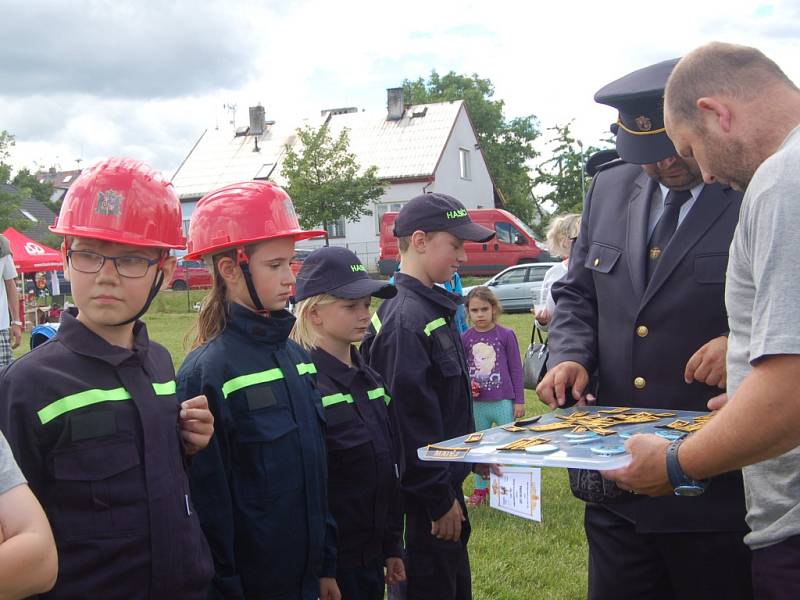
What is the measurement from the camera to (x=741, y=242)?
2266 millimetres

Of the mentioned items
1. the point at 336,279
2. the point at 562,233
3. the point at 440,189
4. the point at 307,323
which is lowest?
the point at 307,323

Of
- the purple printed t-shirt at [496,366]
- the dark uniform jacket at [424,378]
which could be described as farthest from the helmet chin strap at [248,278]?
the purple printed t-shirt at [496,366]

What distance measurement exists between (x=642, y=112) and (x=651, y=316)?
0.75m

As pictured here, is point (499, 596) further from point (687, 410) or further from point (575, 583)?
point (687, 410)

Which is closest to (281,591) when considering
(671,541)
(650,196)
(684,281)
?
(671,541)

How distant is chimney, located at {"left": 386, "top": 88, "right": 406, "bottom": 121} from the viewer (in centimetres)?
4538

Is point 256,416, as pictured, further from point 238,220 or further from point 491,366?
point 491,366

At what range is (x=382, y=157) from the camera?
43.5 m

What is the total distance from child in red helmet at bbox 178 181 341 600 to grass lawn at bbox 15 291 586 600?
1.23 metres

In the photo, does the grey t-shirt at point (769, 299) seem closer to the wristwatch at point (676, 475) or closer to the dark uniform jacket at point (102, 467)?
the wristwatch at point (676, 475)

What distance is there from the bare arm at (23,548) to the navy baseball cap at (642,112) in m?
2.30

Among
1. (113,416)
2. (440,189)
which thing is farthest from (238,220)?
(440,189)

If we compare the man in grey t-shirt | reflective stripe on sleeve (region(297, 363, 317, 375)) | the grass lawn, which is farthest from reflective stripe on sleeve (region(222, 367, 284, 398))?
the grass lawn

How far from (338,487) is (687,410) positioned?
140cm
